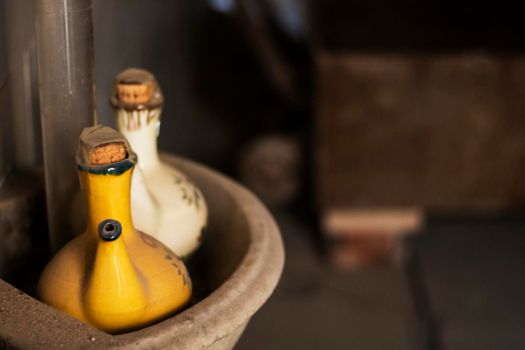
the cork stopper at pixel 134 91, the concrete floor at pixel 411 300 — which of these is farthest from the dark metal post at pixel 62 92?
the concrete floor at pixel 411 300

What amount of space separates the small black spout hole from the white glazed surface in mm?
100

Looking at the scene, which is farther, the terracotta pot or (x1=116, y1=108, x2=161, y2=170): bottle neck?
(x1=116, y1=108, x2=161, y2=170): bottle neck

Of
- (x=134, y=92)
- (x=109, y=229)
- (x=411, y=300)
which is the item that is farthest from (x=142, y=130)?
(x=411, y=300)

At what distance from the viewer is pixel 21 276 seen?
70cm

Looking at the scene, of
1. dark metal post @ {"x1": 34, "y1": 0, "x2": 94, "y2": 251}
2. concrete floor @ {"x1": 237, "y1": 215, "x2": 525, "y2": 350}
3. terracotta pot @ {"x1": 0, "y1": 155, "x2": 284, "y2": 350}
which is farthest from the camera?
concrete floor @ {"x1": 237, "y1": 215, "x2": 525, "y2": 350}

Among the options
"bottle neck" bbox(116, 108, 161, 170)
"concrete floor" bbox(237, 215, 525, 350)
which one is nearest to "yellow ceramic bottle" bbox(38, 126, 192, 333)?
"bottle neck" bbox(116, 108, 161, 170)

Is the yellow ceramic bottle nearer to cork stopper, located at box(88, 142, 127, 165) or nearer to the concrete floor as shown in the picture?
cork stopper, located at box(88, 142, 127, 165)

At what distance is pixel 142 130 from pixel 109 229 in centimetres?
15

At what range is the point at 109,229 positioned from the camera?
21.8 inches

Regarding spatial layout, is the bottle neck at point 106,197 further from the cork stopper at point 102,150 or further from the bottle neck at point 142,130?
the bottle neck at point 142,130

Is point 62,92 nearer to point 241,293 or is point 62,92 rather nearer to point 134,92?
point 134,92

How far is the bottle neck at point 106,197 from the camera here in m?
0.56

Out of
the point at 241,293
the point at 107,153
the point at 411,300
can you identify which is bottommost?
the point at 411,300

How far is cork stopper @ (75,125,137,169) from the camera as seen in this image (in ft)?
1.82
